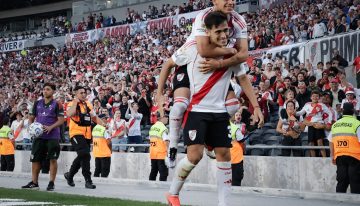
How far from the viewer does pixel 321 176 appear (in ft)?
49.6

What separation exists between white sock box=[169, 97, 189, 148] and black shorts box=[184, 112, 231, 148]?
0.14 m

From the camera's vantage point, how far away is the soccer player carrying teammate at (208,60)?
808 centimetres

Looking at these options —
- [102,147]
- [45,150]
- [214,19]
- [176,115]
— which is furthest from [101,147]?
[214,19]

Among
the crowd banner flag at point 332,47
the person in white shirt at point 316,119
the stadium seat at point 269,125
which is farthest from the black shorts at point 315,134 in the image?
the crowd banner flag at point 332,47

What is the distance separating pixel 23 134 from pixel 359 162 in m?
16.5

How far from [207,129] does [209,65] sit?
706mm

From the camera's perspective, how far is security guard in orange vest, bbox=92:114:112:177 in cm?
2070

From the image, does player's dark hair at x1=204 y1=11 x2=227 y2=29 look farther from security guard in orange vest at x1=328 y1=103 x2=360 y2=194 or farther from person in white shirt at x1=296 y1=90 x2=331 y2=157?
person in white shirt at x1=296 y1=90 x2=331 y2=157

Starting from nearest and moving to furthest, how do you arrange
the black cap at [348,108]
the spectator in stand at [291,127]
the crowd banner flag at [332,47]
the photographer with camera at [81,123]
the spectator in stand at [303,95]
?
the black cap at [348,108], the photographer with camera at [81,123], the spectator in stand at [291,127], the spectator in stand at [303,95], the crowd banner flag at [332,47]

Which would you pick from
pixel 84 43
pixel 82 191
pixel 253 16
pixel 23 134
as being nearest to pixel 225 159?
pixel 82 191

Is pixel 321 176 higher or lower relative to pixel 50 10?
lower

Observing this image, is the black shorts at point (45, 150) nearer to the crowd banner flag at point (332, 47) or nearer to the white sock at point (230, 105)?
the white sock at point (230, 105)

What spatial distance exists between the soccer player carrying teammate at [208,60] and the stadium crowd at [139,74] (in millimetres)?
2153

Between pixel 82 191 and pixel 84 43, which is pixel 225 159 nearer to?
pixel 82 191
